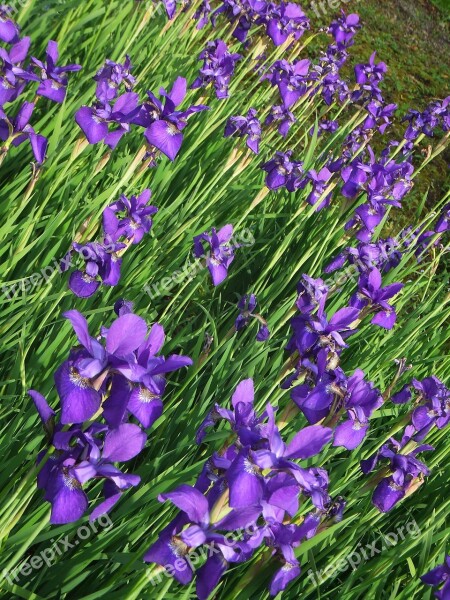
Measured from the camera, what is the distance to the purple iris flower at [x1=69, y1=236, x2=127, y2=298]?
219cm

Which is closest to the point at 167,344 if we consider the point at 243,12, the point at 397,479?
the point at 397,479

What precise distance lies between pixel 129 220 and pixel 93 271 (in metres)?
0.32

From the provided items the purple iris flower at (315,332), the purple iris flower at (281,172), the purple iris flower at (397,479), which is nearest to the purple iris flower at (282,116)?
the purple iris flower at (281,172)

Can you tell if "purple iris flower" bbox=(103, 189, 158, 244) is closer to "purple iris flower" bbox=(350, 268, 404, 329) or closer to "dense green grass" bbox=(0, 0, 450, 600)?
"dense green grass" bbox=(0, 0, 450, 600)

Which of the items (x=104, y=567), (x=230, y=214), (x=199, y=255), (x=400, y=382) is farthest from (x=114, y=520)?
(x=230, y=214)

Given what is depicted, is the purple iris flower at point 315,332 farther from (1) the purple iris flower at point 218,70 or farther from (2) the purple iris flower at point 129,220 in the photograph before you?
(1) the purple iris flower at point 218,70

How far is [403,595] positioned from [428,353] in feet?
5.95

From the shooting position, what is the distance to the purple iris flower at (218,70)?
11.4 ft

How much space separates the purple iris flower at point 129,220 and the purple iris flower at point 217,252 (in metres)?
0.27

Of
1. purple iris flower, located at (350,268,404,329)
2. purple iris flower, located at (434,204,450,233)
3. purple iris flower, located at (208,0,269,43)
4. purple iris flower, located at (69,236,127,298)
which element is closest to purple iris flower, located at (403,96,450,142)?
purple iris flower, located at (434,204,450,233)

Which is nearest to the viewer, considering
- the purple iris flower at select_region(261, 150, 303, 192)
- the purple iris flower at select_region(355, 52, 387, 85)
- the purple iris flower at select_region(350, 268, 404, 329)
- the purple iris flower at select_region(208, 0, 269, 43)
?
the purple iris flower at select_region(350, 268, 404, 329)

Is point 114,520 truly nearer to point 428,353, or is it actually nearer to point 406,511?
point 406,511

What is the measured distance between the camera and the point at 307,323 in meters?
1.86

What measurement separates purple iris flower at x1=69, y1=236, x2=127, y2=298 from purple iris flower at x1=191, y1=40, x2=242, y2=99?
1.58 metres
